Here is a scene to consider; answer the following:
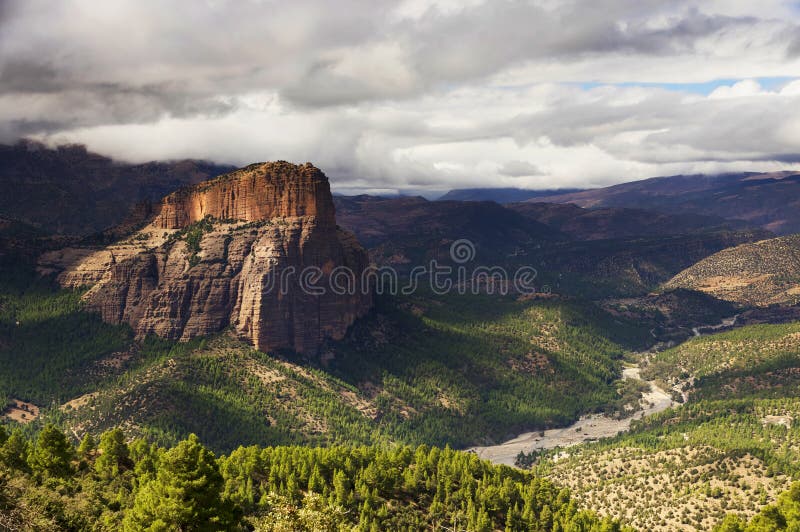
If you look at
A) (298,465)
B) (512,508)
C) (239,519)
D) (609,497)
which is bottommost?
(609,497)

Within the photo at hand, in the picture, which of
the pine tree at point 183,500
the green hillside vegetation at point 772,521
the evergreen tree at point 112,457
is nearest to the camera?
the pine tree at point 183,500

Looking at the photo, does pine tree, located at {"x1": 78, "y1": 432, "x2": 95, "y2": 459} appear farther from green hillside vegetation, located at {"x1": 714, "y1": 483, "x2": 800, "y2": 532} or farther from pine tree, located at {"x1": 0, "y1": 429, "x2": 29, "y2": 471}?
green hillside vegetation, located at {"x1": 714, "y1": 483, "x2": 800, "y2": 532}

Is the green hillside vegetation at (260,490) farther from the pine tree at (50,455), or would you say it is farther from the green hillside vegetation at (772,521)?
the green hillside vegetation at (772,521)

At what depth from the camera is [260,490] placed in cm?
13638

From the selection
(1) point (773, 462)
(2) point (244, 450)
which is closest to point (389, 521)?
(2) point (244, 450)

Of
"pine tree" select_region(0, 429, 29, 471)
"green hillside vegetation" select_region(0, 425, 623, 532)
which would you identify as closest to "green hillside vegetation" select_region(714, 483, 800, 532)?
"green hillside vegetation" select_region(0, 425, 623, 532)

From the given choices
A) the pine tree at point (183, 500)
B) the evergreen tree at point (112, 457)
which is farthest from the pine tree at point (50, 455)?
the pine tree at point (183, 500)

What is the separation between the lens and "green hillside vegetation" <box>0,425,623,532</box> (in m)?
84.4

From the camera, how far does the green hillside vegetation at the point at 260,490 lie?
84.4 metres

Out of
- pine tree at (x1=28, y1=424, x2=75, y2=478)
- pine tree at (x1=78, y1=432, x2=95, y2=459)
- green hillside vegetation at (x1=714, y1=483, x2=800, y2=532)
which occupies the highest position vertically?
pine tree at (x1=28, y1=424, x2=75, y2=478)

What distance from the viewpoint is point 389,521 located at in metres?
138

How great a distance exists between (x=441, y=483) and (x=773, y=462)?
85756 mm

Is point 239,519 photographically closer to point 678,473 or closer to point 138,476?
point 138,476

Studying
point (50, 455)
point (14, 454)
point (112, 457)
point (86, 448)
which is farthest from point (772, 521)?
point (14, 454)
